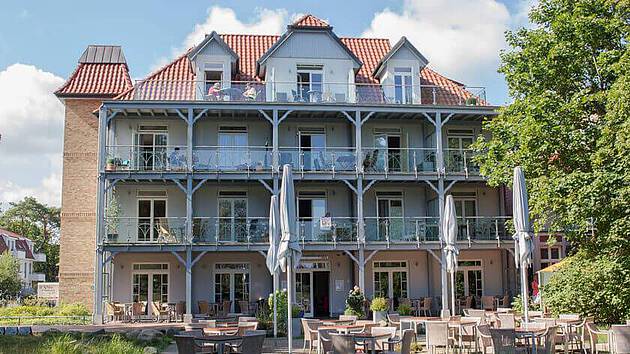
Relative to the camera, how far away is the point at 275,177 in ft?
82.2

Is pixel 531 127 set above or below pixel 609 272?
above

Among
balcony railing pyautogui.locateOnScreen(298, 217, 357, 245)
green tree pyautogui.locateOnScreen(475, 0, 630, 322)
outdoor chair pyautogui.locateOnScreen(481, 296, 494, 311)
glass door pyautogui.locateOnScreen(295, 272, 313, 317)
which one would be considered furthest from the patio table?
outdoor chair pyautogui.locateOnScreen(481, 296, 494, 311)

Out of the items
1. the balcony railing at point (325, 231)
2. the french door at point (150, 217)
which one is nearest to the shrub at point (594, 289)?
the balcony railing at point (325, 231)

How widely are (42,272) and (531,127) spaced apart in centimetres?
6642

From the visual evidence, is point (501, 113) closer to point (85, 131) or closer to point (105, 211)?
point (105, 211)

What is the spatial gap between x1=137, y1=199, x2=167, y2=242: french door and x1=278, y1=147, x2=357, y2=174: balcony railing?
494 centimetres

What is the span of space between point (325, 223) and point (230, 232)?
133 inches

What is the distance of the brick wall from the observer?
27688 millimetres

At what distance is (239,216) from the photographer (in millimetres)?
26984

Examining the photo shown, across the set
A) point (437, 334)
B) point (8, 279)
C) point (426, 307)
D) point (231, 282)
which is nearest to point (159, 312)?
point (231, 282)

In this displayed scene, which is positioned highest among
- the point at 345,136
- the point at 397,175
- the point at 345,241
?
the point at 345,136

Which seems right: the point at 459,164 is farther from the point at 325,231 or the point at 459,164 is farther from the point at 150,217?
the point at 150,217

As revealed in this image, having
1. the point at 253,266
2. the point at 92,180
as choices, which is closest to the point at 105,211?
the point at 92,180

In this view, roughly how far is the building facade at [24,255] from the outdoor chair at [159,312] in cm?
3572
